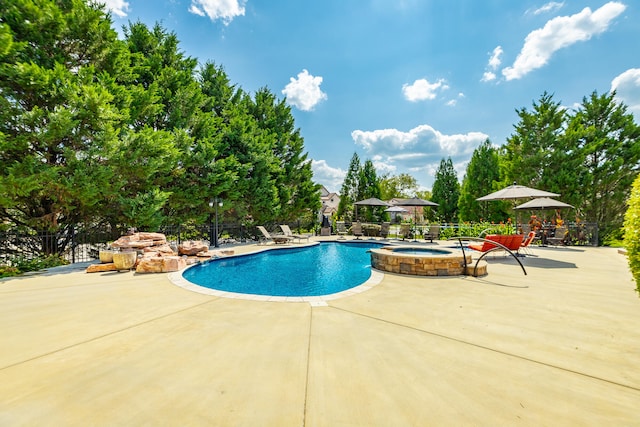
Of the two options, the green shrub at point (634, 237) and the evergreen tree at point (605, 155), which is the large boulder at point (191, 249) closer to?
the green shrub at point (634, 237)

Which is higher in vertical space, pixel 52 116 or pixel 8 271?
pixel 52 116

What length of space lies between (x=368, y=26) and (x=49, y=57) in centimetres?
1336

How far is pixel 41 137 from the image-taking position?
7691 millimetres

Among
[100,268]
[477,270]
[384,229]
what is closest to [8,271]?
[100,268]

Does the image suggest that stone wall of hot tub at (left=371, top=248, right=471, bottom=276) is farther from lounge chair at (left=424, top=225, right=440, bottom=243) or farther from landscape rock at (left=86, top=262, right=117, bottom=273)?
landscape rock at (left=86, top=262, right=117, bottom=273)

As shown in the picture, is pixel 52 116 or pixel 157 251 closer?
pixel 52 116

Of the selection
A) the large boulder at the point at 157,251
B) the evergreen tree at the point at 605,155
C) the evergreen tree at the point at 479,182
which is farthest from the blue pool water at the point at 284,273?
the evergreen tree at the point at 605,155

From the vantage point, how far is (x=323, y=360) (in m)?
2.84

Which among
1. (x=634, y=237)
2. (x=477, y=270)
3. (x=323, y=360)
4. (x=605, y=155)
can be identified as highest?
(x=605, y=155)

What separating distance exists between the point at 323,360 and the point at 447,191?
2626 cm

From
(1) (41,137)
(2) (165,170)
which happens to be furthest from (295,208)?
(1) (41,137)

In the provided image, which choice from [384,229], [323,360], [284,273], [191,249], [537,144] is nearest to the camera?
[323,360]

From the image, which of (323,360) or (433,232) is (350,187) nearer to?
(433,232)

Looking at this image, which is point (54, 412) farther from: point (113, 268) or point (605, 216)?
point (605, 216)
